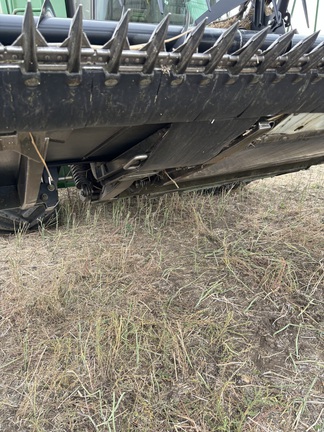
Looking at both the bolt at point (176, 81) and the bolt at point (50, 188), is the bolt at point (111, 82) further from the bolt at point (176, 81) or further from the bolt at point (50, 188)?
the bolt at point (50, 188)

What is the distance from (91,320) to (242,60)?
4.25 feet

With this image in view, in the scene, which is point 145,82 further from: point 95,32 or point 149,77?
point 95,32

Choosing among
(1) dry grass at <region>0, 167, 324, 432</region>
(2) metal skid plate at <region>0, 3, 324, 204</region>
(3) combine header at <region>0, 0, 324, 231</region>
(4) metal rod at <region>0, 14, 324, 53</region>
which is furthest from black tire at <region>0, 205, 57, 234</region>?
(4) metal rod at <region>0, 14, 324, 53</region>

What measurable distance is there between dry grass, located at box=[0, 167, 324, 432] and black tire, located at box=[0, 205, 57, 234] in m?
0.09

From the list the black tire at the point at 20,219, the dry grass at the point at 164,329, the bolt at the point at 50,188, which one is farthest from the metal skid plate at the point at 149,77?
the black tire at the point at 20,219

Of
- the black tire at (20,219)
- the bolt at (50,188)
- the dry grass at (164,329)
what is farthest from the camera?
the black tire at (20,219)

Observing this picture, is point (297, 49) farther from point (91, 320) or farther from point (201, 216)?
point (201, 216)

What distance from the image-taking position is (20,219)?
2.73 meters

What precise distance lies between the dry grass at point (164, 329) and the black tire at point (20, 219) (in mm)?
86

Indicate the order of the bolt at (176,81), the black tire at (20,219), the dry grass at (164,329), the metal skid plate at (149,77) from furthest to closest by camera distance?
1. the black tire at (20,219)
2. the dry grass at (164,329)
3. the bolt at (176,81)
4. the metal skid plate at (149,77)

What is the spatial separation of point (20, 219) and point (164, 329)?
1494mm

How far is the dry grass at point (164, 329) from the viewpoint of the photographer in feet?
4.56

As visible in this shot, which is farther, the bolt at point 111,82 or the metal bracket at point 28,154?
the metal bracket at point 28,154

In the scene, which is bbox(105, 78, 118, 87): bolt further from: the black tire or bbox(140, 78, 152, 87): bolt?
the black tire
